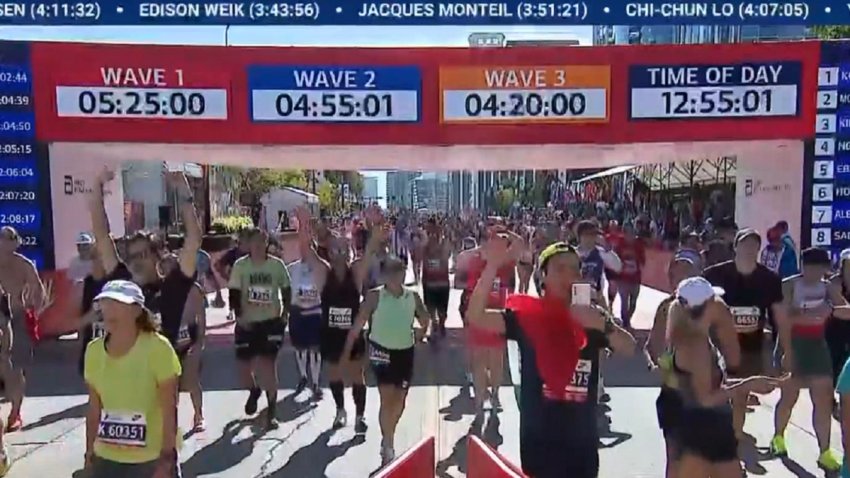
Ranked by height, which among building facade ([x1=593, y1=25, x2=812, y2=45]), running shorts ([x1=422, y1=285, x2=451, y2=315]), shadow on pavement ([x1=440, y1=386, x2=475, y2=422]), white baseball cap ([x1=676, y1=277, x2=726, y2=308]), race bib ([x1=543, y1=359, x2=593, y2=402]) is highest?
building facade ([x1=593, y1=25, x2=812, y2=45])

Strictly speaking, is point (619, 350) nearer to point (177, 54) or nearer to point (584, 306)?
point (584, 306)

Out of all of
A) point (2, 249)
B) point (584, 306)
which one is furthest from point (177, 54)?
point (584, 306)

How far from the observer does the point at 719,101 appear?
38.6 ft

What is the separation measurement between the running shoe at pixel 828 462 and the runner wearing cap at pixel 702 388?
2.73 meters

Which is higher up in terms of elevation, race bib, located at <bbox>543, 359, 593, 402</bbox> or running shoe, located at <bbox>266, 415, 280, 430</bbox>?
race bib, located at <bbox>543, 359, 593, 402</bbox>

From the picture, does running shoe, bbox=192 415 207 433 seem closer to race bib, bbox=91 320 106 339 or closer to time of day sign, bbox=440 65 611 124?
race bib, bbox=91 320 106 339

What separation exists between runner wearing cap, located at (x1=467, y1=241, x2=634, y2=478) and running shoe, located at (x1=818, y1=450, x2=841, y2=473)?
3.26 meters

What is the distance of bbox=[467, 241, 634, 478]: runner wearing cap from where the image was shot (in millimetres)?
3979

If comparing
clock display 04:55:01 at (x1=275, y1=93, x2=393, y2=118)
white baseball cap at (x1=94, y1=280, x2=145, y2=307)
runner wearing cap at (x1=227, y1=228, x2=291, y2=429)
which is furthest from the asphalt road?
clock display 04:55:01 at (x1=275, y1=93, x2=393, y2=118)

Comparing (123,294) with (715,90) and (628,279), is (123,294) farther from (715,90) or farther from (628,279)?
(628,279)

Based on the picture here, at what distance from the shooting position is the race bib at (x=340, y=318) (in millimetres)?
7805

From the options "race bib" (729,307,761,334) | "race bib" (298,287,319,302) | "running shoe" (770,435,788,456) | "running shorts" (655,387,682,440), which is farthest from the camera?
"race bib" (298,287,319,302)

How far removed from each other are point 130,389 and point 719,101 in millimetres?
9896

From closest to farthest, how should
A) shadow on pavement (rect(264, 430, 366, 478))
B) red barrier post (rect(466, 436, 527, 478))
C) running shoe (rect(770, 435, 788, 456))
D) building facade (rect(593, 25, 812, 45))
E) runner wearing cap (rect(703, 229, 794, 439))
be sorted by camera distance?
red barrier post (rect(466, 436, 527, 478)) < runner wearing cap (rect(703, 229, 794, 439)) < shadow on pavement (rect(264, 430, 366, 478)) < running shoe (rect(770, 435, 788, 456)) < building facade (rect(593, 25, 812, 45))
